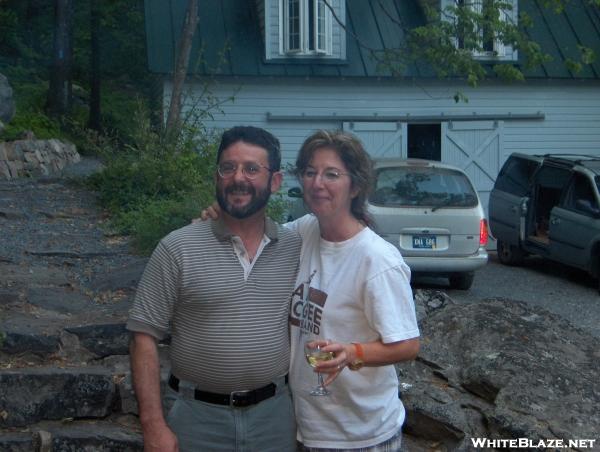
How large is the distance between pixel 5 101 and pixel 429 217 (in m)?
11.5

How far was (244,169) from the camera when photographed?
3.43 metres

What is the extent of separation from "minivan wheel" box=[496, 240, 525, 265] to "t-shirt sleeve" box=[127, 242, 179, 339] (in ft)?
41.2

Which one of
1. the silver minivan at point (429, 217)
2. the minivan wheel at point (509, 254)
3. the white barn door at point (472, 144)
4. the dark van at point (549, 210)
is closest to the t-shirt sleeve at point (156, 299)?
the silver minivan at point (429, 217)

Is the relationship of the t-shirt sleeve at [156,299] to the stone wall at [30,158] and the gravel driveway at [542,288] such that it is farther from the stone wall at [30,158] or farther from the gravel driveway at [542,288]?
the stone wall at [30,158]

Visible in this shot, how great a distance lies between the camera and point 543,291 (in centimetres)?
1312

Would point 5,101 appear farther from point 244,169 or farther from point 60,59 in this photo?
point 244,169

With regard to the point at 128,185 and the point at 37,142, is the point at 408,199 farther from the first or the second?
the point at 37,142

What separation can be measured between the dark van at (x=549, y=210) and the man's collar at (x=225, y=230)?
32.9 feet

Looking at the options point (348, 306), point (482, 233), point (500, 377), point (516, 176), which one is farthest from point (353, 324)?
point (516, 176)

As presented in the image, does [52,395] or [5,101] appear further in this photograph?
[5,101]

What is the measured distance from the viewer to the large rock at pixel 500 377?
557 cm

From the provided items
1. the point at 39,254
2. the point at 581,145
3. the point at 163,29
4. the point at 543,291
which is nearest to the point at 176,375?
the point at 39,254

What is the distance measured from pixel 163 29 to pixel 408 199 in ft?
28.7

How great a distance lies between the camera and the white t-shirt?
3.28m
